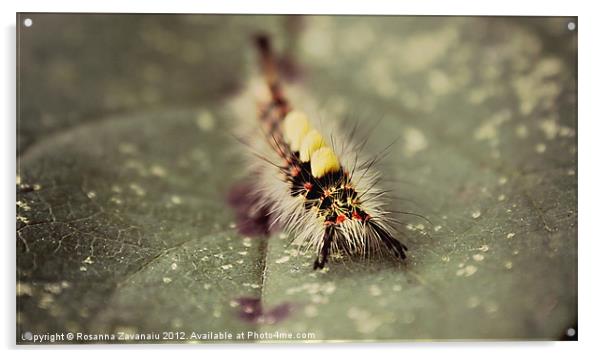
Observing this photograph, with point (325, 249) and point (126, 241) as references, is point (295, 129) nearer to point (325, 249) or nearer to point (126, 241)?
point (325, 249)

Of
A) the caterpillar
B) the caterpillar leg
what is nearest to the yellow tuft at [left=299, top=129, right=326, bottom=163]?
the caterpillar

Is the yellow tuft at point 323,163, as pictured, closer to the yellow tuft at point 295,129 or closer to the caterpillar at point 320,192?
the caterpillar at point 320,192

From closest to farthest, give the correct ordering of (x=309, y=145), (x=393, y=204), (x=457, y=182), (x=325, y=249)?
(x=325, y=249) < (x=309, y=145) < (x=393, y=204) < (x=457, y=182)

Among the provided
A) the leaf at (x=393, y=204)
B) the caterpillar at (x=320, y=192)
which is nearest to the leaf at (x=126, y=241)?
the leaf at (x=393, y=204)

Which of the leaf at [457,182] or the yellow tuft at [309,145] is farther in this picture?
the yellow tuft at [309,145]

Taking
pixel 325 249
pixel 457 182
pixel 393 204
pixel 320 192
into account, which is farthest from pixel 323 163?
pixel 457 182

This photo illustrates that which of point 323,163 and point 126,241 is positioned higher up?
point 323,163

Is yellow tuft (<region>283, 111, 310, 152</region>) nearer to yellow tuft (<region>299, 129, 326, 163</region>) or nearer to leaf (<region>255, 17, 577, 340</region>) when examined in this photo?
yellow tuft (<region>299, 129, 326, 163</region>)
